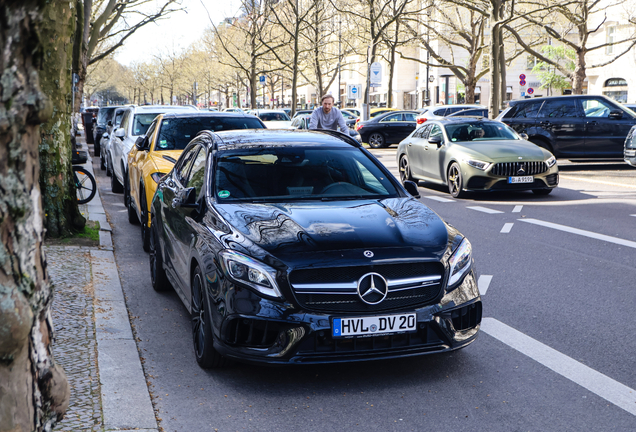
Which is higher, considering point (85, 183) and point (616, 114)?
point (616, 114)

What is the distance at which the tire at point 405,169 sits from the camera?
17.0m

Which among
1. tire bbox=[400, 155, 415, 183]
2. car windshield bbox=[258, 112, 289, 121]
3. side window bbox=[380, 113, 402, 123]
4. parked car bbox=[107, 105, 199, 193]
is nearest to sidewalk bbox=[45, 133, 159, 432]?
parked car bbox=[107, 105, 199, 193]

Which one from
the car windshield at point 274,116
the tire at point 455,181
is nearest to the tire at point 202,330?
the tire at point 455,181

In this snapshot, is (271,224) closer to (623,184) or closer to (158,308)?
(158,308)

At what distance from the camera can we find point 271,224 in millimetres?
4828

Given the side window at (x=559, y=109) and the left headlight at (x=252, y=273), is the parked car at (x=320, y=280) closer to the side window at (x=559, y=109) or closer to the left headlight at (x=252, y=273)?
the left headlight at (x=252, y=273)

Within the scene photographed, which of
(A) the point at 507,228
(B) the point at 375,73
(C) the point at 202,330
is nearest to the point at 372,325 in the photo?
(C) the point at 202,330

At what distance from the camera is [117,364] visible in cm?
490

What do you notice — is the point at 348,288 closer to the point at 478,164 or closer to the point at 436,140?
the point at 478,164

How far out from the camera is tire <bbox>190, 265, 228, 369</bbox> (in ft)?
15.6

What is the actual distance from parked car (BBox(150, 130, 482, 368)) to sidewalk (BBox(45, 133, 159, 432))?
1.74 ft

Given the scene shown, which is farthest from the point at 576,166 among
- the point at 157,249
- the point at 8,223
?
the point at 8,223

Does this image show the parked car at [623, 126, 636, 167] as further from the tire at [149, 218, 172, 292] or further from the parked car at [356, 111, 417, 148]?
the parked car at [356, 111, 417, 148]

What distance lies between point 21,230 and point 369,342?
8.53 feet
